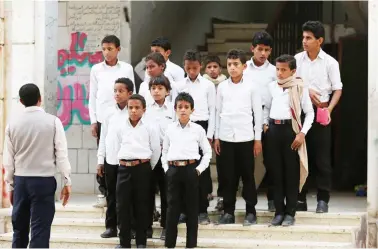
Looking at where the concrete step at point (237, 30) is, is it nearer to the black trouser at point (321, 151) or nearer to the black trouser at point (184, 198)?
the black trouser at point (321, 151)

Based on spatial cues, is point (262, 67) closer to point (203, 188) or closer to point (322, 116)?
point (322, 116)

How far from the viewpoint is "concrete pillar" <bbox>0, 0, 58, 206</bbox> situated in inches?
386

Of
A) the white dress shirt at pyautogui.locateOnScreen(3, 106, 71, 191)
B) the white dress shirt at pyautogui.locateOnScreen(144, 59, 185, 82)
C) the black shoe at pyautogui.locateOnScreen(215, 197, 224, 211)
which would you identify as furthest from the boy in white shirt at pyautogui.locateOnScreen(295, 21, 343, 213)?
the white dress shirt at pyautogui.locateOnScreen(3, 106, 71, 191)

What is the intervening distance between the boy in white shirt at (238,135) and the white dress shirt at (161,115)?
1.63ft

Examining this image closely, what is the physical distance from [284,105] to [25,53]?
3263 mm

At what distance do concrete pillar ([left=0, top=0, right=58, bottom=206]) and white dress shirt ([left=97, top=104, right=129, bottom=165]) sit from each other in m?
1.64

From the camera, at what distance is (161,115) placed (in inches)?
332

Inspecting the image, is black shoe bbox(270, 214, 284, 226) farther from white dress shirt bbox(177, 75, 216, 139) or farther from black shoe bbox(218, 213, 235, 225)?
white dress shirt bbox(177, 75, 216, 139)

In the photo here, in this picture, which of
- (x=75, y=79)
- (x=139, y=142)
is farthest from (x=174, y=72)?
(x=75, y=79)

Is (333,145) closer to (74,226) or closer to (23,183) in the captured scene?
(74,226)

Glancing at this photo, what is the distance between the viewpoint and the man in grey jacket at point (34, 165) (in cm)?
731

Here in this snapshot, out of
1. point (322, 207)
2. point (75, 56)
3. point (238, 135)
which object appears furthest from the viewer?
point (75, 56)

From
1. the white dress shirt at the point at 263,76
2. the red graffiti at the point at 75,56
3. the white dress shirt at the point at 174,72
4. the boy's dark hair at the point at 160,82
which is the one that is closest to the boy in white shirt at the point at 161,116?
the boy's dark hair at the point at 160,82

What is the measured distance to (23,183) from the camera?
7344mm
